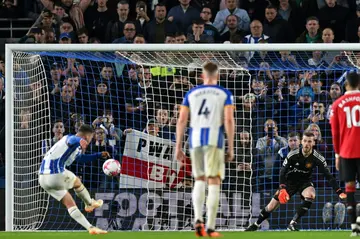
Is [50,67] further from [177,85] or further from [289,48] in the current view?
[289,48]

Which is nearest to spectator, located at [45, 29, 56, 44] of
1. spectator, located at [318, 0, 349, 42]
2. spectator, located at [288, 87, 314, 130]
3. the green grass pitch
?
spectator, located at [288, 87, 314, 130]

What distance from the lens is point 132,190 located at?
17.9 metres

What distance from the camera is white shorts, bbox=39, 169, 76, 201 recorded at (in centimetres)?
1561

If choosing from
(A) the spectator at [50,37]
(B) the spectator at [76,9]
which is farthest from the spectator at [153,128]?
(B) the spectator at [76,9]

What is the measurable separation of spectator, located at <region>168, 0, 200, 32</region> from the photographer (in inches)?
124

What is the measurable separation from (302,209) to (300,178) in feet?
1.95

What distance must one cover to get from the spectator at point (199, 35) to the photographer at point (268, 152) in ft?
7.25

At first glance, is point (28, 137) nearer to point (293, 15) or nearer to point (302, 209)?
point (302, 209)

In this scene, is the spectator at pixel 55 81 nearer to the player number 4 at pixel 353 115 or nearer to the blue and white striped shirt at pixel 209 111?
the blue and white striped shirt at pixel 209 111

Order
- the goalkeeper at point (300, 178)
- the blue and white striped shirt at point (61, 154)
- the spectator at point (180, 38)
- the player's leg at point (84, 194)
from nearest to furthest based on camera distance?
the blue and white striped shirt at point (61, 154)
the player's leg at point (84, 194)
the goalkeeper at point (300, 178)
the spectator at point (180, 38)

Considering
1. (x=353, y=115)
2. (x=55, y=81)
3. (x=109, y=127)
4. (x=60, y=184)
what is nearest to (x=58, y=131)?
(x=109, y=127)

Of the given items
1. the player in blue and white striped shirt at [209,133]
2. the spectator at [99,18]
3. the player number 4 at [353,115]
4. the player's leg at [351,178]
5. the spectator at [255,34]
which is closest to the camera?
the player in blue and white striped shirt at [209,133]

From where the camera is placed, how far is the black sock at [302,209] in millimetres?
17922

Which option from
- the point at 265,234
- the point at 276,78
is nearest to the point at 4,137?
the point at 276,78
